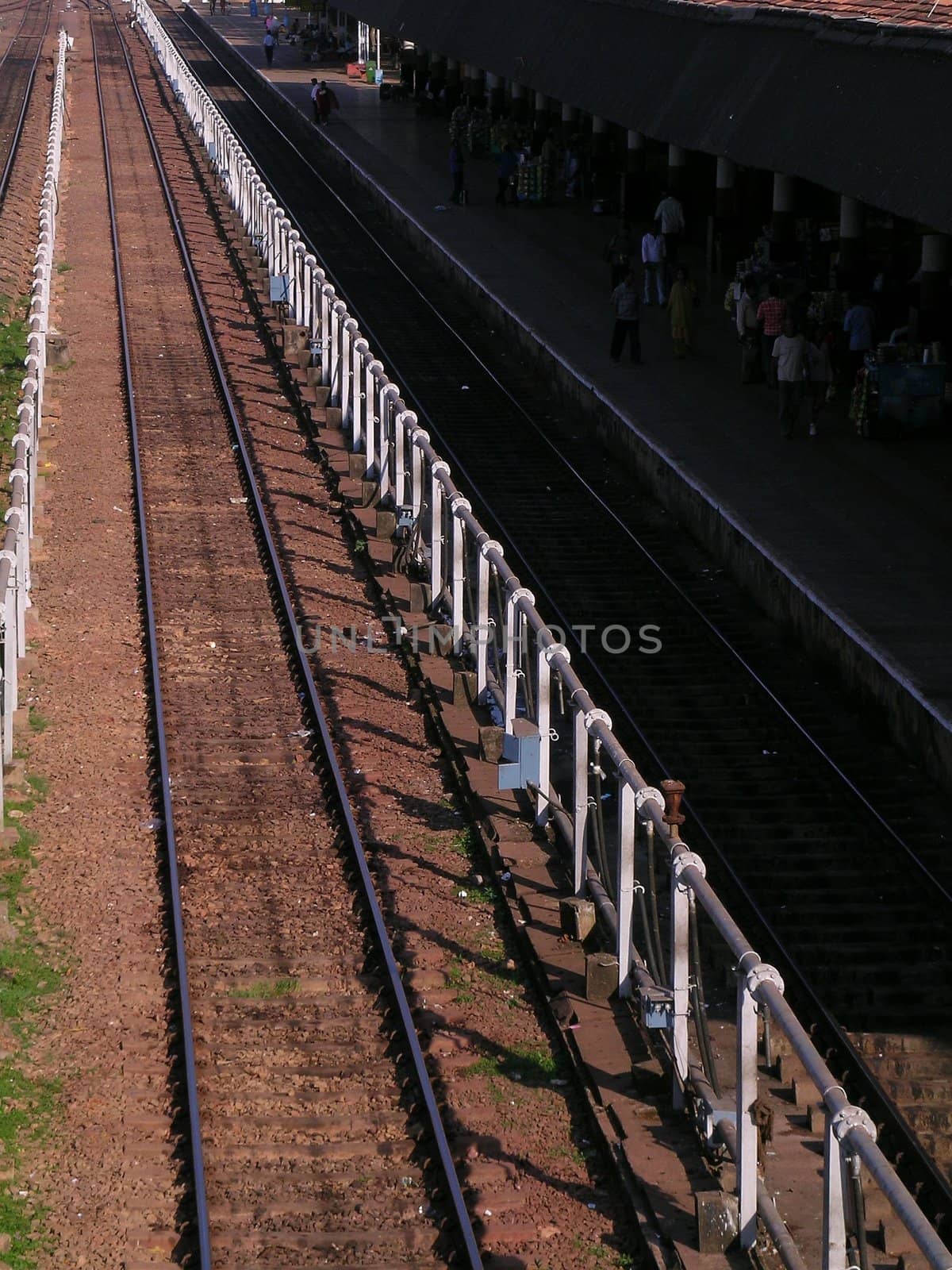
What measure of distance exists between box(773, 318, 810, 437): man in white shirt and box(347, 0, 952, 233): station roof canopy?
1617 millimetres

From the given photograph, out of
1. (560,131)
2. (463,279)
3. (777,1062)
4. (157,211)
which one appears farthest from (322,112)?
(777,1062)

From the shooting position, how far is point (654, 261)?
2759 cm

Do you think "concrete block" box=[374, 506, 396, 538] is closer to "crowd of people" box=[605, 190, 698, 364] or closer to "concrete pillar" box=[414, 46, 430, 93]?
"crowd of people" box=[605, 190, 698, 364]

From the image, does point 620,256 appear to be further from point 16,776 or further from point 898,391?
point 16,776

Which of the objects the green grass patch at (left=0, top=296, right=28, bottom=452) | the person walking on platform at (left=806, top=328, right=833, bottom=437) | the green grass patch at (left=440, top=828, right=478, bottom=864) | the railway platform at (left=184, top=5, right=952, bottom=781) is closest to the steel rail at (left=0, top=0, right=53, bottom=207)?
the green grass patch at (left=0, top=296, right=28, bottom=452)

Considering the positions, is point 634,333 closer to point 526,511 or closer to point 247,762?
point 526,511

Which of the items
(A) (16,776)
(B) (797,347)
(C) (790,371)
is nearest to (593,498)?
(C) (790,371)

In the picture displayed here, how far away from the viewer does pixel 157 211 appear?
3612cm

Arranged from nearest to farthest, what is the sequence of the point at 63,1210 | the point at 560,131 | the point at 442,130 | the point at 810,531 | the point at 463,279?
the point at 63,1210, the point at 810,531, the point at 463,279, the point at 560,131, the point at 442,130

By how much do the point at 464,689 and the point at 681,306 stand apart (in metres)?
11.9

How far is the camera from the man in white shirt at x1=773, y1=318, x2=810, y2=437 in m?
20.1

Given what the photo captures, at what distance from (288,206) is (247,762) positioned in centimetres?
2709

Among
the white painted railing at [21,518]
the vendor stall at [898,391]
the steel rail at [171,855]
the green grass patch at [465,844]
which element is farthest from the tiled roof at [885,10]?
the green grass patch at [465,844]

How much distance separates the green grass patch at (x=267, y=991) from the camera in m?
9.48
